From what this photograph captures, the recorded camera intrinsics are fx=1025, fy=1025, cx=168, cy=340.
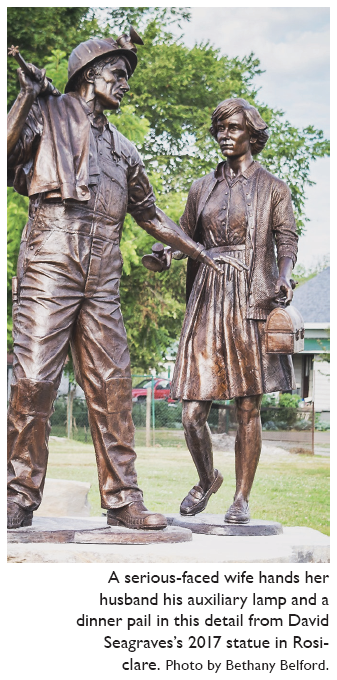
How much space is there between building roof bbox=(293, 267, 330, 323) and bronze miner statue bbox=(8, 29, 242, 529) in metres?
18.2

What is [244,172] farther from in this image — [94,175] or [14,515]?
[14,515]

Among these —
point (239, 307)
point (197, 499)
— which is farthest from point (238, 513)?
point (239, 307)

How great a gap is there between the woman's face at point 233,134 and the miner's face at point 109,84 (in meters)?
0.78

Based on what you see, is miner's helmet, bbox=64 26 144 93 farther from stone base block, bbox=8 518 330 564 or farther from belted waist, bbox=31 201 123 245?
stone base block, bbox=8 518 330 564

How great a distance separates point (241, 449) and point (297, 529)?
0.82 meters

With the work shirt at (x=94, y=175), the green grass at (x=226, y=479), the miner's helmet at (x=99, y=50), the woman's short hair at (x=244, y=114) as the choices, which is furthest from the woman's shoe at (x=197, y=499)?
the green grass at (x=226, y=479)

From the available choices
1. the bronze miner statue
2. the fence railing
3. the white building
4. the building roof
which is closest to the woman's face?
the bronze miner statue

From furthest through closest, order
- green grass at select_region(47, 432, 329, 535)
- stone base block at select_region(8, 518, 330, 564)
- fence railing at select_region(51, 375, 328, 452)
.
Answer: fence railing at select_region(51, 375, 328, 452), green grass at select_region(47, 432, 329, 535), stone base block at select_region(8, 518, 330, 564)

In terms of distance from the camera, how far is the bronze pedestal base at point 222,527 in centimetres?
624

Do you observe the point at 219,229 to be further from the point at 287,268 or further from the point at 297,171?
the point at 297,171

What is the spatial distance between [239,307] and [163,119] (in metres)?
14.6

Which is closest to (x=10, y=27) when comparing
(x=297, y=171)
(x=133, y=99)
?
(x=133, y=99)

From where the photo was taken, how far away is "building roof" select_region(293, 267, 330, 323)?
24406 millimetres

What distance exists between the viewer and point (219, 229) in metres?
6.47
